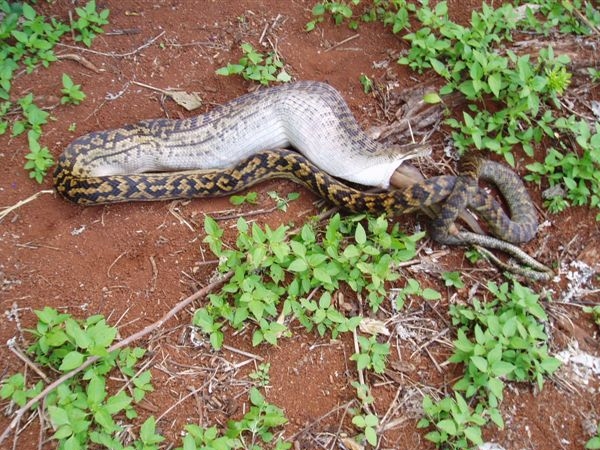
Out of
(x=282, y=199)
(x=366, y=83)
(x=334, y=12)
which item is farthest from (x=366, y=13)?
(x=282, y=199)

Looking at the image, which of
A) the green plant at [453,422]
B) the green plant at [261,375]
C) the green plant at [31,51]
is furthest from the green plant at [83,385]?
the green plant at [453,422]

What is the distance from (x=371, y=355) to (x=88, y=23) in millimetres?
4210

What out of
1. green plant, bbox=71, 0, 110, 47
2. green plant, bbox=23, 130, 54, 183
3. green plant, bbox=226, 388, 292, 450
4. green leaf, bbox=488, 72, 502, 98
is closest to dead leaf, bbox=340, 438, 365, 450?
green plant, bbox=226, 388, 292, 450

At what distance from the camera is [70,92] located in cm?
476

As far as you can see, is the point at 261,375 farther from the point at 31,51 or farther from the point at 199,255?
the point at 31,51

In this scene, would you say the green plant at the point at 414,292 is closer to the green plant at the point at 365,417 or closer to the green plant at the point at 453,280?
the green plant at the point at 453,280

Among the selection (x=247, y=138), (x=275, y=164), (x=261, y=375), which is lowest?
(x=261, y=375)

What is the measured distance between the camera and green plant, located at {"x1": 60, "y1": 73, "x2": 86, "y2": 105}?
15.5 ft

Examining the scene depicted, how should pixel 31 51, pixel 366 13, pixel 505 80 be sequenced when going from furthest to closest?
pixel 366 13, pixel 31 51, pixel 505 80

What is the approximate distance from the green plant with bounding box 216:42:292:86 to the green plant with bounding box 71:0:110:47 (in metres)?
1.32

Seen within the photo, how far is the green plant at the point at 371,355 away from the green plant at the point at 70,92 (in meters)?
3.37

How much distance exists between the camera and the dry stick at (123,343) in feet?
11.0

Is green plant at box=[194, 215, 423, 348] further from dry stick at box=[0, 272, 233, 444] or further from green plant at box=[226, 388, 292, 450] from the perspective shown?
green plant at box=[226, 388, 292, 450]

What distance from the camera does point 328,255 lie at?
3.98 metres
